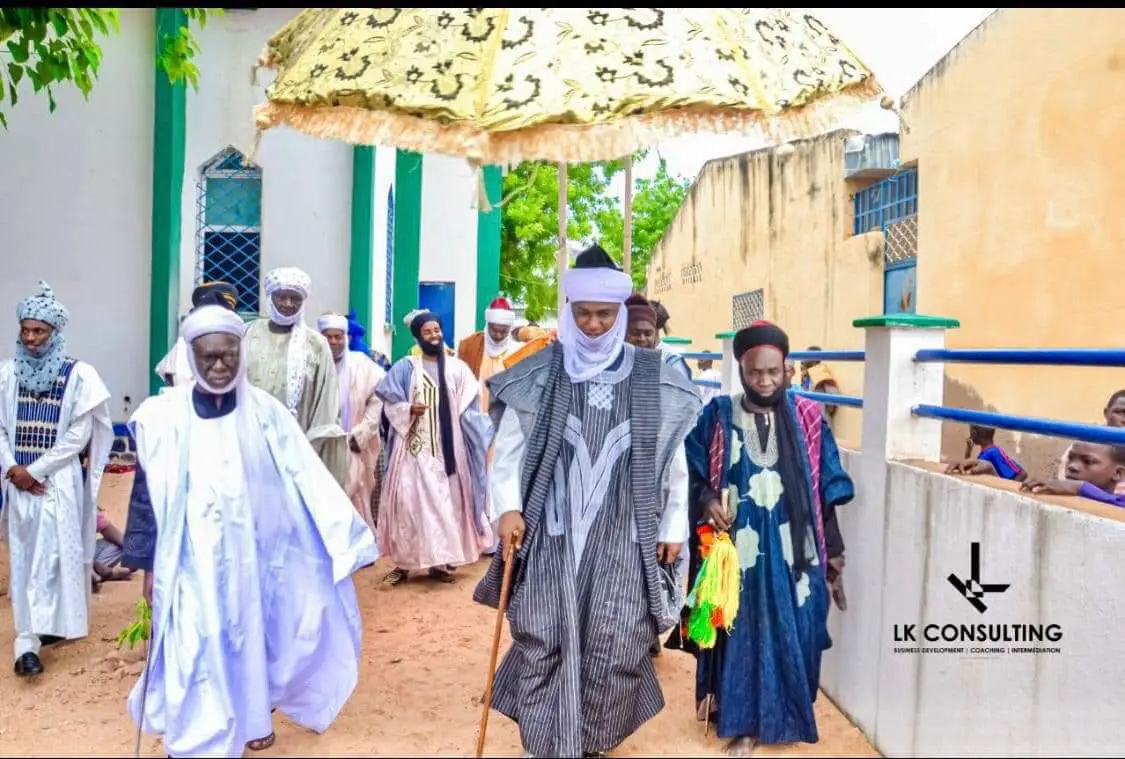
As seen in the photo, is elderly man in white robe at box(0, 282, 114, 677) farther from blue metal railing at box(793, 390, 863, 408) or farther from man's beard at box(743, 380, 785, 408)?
blue metal railing at box(793, 390, 863, 408)

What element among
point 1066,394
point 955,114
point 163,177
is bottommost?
point 1066,394

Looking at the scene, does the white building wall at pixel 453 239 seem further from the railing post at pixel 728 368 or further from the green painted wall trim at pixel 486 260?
the railing post at pixel 728 368

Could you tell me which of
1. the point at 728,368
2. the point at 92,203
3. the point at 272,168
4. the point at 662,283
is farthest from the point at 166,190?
the point at 662,283

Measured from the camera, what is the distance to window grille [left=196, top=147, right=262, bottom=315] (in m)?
10.5

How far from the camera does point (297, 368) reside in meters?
5.45

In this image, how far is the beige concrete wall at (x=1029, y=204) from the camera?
7.64 metres

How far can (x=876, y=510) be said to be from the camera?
14.5 feet

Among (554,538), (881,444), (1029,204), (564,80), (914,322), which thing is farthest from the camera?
(1029,204)

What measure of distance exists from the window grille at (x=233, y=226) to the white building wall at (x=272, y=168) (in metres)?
0.12

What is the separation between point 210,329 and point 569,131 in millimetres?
1544

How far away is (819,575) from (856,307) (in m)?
9.35

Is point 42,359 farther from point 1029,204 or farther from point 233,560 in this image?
point 1029,204

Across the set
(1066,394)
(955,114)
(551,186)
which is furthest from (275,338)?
(551,186)

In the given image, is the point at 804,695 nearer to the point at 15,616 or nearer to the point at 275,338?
the point at 275,338
